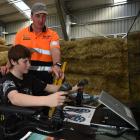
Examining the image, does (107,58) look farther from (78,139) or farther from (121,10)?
(121,10)

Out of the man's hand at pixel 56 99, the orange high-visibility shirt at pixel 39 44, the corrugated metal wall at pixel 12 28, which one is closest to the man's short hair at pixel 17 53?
the man's hand at pixel 56 99

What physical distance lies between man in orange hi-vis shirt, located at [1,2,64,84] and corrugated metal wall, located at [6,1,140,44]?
544cm

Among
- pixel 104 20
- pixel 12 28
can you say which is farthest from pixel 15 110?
pixel 12 28

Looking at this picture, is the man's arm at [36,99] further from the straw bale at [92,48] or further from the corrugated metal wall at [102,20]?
the corrugated metal wall at [102,20]

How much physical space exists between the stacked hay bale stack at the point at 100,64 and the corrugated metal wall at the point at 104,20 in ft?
14.1

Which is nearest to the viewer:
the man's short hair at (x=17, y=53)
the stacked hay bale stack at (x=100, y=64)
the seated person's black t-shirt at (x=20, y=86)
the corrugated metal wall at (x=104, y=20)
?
the seated person's black t-shirt at (x=20, y=86)

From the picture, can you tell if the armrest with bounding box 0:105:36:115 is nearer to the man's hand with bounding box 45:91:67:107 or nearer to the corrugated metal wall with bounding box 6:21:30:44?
the man's hand with bounding box 45:91:67:107

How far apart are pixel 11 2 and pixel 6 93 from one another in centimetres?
679

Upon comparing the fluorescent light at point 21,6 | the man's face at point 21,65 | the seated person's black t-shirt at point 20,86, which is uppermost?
the fluorescent light at point 21,6

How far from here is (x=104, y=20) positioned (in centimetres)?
813

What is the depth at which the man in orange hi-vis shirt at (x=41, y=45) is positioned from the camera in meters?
2.40

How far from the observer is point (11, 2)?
25.7 ft

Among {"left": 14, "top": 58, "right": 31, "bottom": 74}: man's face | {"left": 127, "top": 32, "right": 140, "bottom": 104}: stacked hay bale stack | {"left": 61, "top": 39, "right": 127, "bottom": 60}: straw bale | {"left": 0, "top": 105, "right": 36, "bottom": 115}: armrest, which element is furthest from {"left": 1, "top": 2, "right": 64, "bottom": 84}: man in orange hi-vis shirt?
{"left": 61, "top": 39, "right": 127, "bottom": 60}: straw bale

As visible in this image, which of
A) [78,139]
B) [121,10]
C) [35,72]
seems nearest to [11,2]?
[121,10]
